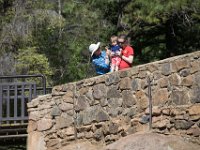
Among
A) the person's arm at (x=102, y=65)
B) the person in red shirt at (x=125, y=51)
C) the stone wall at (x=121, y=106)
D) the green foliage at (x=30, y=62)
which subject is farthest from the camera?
the green foliage at (x=30, y=62)

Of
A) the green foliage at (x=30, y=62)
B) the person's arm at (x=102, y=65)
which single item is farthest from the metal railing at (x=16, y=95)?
the green foliage at (x=30, y=62)

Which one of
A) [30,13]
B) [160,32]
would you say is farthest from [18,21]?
[160,32]

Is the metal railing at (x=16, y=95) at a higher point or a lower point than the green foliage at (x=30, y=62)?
lower

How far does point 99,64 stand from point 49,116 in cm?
151

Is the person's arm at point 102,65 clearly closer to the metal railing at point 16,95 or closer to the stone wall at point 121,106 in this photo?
the stone wall at point 121,106

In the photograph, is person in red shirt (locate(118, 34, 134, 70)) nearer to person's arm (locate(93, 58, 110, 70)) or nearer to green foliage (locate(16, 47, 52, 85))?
person's arm (locate(93, 58, 110, 70))

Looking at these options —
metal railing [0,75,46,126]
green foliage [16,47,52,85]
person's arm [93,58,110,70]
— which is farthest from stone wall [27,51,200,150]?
green foliage [16,47,52,85]

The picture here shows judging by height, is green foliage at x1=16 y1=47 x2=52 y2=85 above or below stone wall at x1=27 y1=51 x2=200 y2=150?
above

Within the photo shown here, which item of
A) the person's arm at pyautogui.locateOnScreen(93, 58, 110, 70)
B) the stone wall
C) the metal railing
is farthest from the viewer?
the metal railing

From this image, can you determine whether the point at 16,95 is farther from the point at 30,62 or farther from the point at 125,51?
the point at 30,62

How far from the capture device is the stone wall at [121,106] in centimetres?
Result: 761

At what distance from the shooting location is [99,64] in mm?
9750

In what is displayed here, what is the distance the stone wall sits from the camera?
7.61 meters

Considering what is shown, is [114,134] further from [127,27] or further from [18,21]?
[18,21]
